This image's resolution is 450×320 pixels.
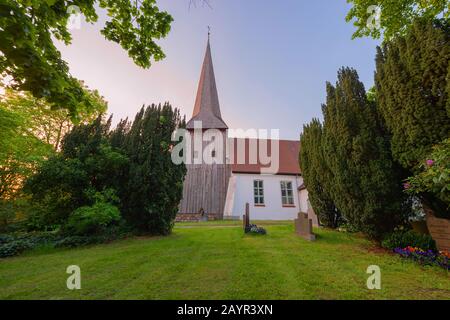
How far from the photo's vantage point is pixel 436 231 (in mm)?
5879

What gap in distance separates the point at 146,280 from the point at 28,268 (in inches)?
148

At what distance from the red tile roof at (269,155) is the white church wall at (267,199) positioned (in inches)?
20.3

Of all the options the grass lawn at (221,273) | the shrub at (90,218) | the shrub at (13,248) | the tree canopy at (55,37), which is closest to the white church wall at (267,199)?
the grass lawn at (221,273)

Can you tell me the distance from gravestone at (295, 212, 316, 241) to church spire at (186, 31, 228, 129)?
17358 mm

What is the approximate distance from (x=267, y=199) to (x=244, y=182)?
8.43 feet

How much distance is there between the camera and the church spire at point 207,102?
2583 centimetres

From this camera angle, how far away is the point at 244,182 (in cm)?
1916

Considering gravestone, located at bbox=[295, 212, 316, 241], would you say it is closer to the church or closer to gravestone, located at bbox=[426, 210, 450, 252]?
gravestone, located at bbox=[426, 210, 450, 252]

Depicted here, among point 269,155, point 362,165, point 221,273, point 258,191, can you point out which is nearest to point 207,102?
point 269,155

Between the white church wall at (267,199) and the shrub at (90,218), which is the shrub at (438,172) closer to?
the shrub at (90,218)

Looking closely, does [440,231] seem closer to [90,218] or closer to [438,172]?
[438,172]

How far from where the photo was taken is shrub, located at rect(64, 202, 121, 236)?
7.92 meters
